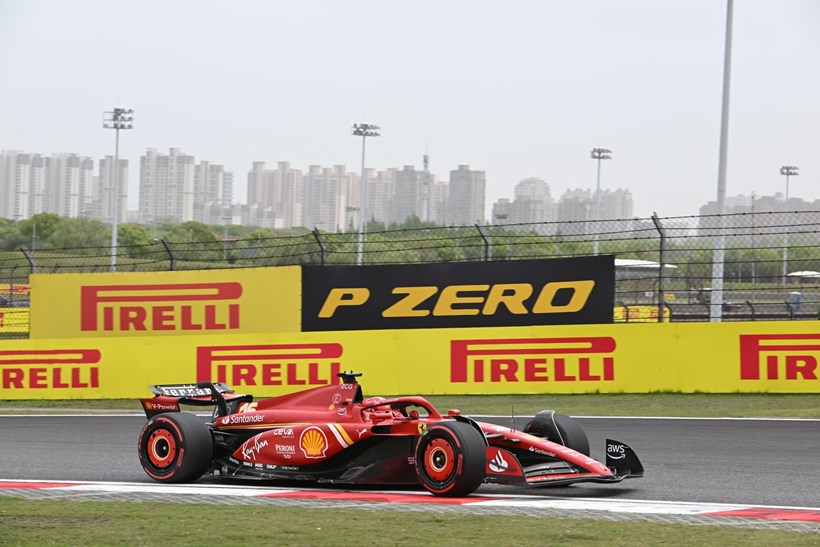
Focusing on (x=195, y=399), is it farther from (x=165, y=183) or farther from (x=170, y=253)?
(x=165, y=183)

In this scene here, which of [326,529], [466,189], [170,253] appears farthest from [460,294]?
[466,189]

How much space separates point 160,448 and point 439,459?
261cm

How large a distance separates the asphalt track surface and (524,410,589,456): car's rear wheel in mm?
325

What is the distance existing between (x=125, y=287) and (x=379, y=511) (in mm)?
12710

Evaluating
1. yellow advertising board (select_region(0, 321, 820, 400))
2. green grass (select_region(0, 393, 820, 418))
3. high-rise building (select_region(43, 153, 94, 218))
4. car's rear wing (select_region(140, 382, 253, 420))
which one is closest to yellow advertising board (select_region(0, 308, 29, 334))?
yellow advertising board (select_region(0, 321, 820, 400))

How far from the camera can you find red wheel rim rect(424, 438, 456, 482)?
25.5ft

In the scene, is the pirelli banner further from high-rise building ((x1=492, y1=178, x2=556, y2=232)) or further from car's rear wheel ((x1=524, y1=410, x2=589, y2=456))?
car's rear wheel ((x1=524, y1=410, x2=589, y2=456))

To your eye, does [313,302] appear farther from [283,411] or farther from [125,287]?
[283,411]

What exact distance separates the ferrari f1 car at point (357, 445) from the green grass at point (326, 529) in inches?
32.6

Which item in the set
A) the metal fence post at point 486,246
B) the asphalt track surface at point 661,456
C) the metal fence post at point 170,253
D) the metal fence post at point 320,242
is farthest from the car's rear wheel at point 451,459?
the metal fence post at point 170,253

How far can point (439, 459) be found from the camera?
7883mm

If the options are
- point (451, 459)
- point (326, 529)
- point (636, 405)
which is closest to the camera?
point (326, 529)

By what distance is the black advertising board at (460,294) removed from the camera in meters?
16.7

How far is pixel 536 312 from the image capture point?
1680 cm
